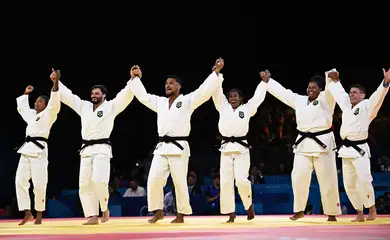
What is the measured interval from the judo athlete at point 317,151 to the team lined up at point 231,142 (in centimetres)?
1

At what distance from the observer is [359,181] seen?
6.90 meters

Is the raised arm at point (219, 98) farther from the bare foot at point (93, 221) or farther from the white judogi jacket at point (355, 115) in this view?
the bare foot at point (93, 221)

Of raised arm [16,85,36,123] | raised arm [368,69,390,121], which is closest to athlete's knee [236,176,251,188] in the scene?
raised arm [368,69,390,121]

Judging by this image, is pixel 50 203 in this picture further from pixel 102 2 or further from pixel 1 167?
pixel 102 2

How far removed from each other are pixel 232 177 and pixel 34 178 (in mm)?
2439

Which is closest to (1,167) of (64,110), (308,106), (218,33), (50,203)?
(64,110)

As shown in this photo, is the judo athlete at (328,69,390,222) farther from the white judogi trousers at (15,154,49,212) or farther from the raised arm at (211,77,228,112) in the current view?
the white judogi trousers at (15,154,49,212)

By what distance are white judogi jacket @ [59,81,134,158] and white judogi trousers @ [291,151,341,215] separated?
222 cm

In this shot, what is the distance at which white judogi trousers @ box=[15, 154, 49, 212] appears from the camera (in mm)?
7508

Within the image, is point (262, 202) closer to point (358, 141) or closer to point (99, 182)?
point (358, 141)

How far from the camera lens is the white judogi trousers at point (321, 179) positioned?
7.02 m

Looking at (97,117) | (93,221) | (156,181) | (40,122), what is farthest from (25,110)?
(156,181)

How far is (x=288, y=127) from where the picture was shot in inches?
571

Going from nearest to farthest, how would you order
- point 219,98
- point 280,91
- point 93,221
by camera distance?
point 93,221 → point 219,98 → point 280,91
